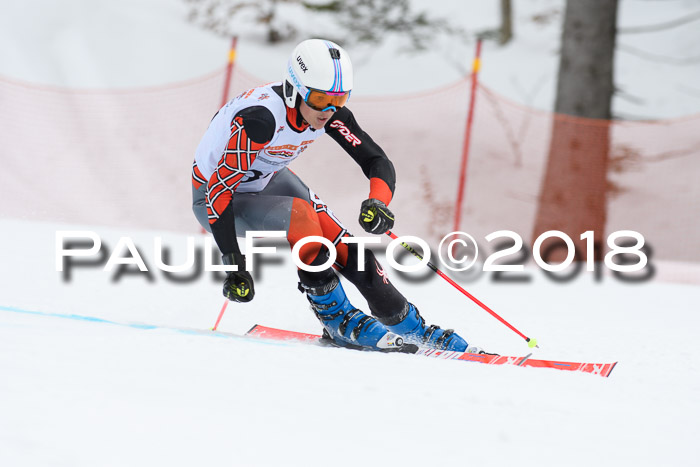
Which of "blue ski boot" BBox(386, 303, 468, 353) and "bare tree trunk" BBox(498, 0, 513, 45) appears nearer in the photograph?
"blue ski boot" BBox(386, 303, 468, 353)

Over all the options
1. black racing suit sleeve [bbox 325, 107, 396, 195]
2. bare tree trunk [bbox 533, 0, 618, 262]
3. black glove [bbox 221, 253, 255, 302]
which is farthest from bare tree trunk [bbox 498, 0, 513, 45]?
black glove [bbox 221, 253, 255, 302]

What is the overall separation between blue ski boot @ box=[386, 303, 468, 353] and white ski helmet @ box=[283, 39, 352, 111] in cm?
103

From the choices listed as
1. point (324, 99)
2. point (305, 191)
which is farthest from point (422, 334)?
point (324, 99)

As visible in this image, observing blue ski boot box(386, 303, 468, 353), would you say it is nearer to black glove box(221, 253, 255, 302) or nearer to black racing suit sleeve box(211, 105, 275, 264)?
black glove box(221, 253, 255, 302)

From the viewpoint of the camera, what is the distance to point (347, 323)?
3400 mm

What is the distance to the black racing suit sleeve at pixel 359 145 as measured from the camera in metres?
3.37

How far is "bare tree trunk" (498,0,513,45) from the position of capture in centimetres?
1694

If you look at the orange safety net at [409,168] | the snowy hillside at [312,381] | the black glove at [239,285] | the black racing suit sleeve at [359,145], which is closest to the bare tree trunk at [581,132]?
the orange safety net at [409,168]

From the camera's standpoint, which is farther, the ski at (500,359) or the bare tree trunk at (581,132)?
the bare tree trunk at (581,132)

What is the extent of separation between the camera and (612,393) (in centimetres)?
257

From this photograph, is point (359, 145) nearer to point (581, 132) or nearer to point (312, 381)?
point (312, 381)

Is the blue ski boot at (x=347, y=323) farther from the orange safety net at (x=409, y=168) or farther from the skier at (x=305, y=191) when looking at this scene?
the orange safety net at (x=409, y=168)

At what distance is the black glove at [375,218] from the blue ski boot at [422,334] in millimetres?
457

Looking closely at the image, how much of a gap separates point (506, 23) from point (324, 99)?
15.1 meters
